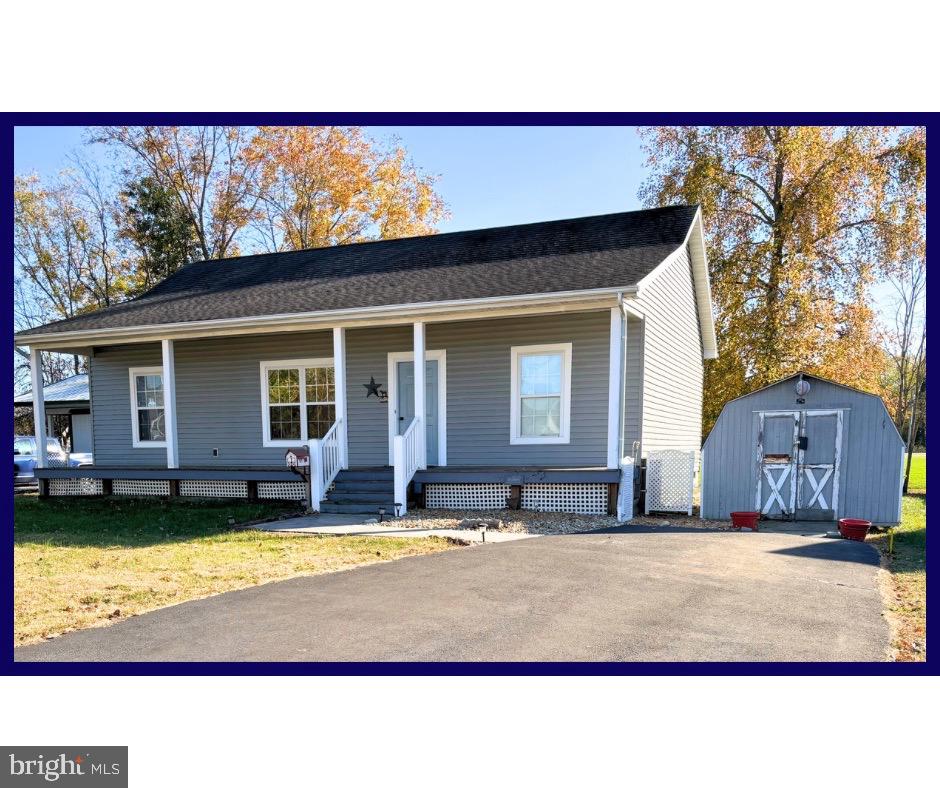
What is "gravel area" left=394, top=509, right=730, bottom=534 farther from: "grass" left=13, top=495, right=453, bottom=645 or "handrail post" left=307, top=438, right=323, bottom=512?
"handrail post" left=307, top=438, right=323, bottom=512

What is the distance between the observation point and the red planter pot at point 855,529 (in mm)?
8107

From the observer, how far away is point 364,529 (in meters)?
8.67

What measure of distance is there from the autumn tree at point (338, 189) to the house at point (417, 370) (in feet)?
33.1

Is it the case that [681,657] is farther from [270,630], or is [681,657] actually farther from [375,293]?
[375,293]

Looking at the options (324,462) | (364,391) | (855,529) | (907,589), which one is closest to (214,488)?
(324,462)

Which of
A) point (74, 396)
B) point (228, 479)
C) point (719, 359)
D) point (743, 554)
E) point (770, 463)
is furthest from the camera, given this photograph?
point (74, 396)

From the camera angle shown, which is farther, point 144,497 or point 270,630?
point 144,497

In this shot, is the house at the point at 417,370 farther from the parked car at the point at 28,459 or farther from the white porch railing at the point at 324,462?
the parked car at the point at 28,459

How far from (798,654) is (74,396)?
23720 millimetres

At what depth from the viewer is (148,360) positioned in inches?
553

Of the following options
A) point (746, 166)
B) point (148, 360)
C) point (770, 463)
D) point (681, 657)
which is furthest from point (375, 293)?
point (746, 166)

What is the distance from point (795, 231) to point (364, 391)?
1337 centimetres

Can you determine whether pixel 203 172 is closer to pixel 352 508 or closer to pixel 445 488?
pixel 352 508

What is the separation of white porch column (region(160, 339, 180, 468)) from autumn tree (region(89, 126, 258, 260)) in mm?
15409
